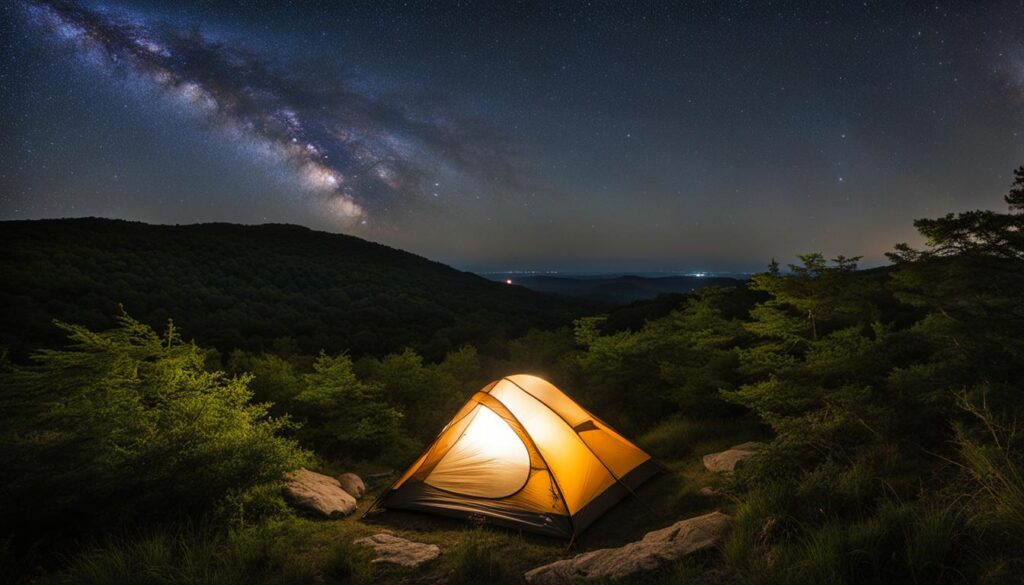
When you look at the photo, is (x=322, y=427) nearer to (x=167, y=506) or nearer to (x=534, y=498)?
(x=167, y=506)

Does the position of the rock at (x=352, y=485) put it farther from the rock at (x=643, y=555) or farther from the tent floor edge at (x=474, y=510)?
the rock at (x=643, y=555)

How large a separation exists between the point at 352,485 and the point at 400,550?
307 cm

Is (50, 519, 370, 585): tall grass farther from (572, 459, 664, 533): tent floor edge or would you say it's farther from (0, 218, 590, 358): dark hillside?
(0, 218, 590, 358): dark hillside

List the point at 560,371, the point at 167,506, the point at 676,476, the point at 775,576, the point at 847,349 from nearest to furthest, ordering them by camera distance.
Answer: the point at 775,576 < the point at 167,506 < the point at 847,349 < the point at 676,476 < the point at 560,371

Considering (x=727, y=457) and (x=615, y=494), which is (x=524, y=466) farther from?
(x=727, y=457)

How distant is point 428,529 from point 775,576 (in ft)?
15.1

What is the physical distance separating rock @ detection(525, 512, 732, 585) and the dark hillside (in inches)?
752

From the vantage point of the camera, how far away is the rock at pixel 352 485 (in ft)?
24.7

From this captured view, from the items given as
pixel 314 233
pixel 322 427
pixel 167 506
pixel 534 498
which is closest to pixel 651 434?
pixel 534 498

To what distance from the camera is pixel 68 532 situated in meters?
4.45

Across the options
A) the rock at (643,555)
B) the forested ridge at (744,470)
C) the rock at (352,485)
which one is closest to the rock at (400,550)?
the forested ridge at (744,470)

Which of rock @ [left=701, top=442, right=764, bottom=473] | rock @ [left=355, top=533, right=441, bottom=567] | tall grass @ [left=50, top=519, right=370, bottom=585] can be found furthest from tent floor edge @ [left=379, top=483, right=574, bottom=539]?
rock @ [left=701, top=442, right=764, bottom=473]

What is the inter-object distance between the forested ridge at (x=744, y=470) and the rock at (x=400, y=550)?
18 cm

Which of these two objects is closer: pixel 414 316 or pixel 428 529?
pixel 428 529
